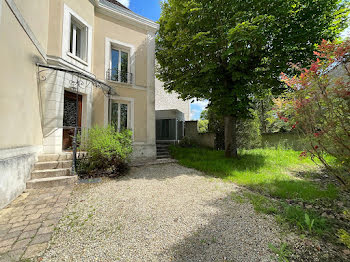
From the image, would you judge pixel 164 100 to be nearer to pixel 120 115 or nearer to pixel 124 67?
pixel 124 67

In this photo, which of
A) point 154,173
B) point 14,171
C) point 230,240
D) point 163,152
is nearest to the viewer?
point 230,240

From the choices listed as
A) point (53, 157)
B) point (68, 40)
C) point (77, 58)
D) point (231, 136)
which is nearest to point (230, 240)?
point (53, 157)

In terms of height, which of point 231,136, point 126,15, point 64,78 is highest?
point 126,15

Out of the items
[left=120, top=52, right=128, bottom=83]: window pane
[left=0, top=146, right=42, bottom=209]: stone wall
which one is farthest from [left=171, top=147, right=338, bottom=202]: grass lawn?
[left=0, top=146, right=42, bottom=209]: stone wall

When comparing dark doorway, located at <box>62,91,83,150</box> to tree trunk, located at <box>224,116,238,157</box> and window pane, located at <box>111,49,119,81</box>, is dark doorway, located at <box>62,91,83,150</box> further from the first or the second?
tree trunk, located at <box>224,116,238,157</box>

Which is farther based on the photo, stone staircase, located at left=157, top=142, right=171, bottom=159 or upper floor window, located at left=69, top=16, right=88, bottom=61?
stone staircase, located at left=157, top=142, right=171, bottom=159

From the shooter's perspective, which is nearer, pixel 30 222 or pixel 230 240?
pixel 230 240

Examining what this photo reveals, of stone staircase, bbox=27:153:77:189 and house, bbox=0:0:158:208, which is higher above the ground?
house, bbox=0:0:158:208

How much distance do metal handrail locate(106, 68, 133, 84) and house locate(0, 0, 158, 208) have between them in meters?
A: 0.04

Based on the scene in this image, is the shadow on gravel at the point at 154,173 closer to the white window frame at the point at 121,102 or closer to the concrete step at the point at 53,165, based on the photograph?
the concrete step at the point at 53,165

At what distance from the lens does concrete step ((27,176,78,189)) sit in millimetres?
3803

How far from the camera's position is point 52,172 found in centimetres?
424

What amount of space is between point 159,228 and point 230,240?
100 cm

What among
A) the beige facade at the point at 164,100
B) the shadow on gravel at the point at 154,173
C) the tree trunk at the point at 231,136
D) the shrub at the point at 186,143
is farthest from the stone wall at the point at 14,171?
the beige facade at the point at 164,100
